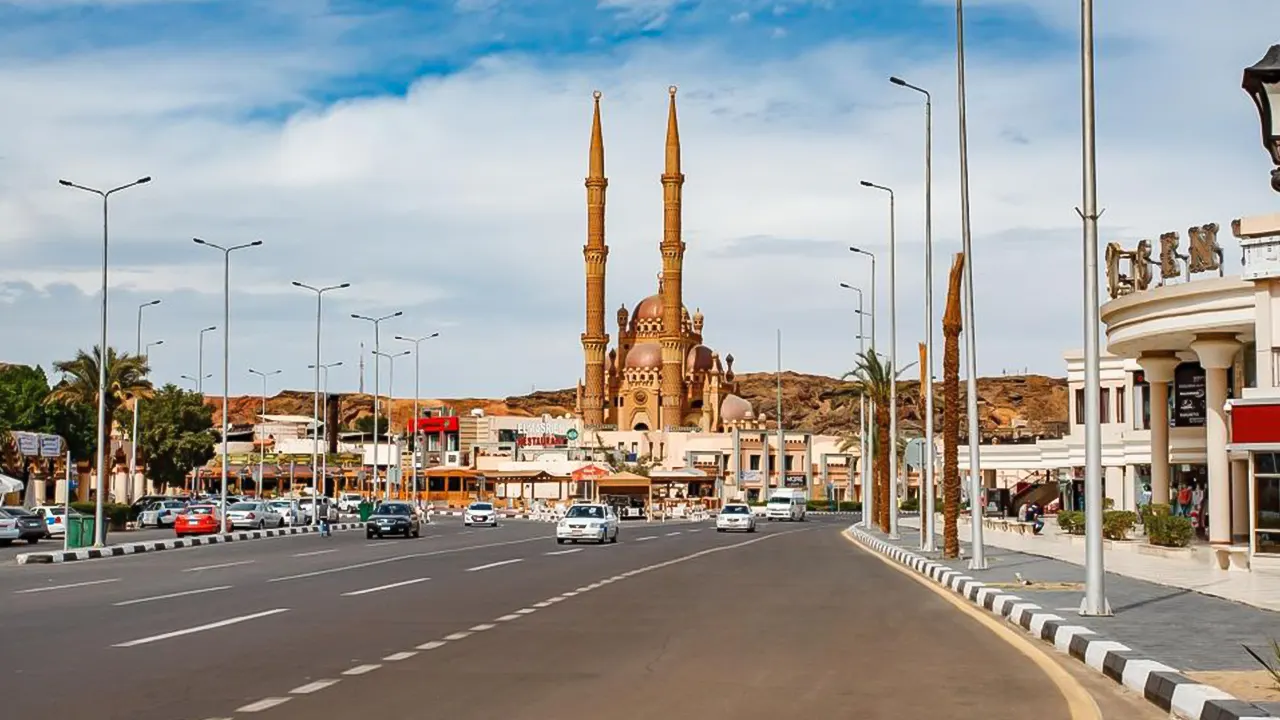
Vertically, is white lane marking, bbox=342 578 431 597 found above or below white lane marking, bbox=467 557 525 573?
above

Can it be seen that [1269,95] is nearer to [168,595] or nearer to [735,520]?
[168,595]

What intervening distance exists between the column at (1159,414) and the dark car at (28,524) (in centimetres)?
3472

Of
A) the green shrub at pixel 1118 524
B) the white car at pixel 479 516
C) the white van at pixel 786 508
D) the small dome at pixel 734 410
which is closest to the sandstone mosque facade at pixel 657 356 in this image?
the small dome at pixel 734 410

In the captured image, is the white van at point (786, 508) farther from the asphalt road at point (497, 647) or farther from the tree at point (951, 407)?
the asphalt road at point (497, 647)

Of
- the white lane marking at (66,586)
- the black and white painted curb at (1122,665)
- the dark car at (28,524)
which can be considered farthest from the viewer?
the dark car at (28,524)

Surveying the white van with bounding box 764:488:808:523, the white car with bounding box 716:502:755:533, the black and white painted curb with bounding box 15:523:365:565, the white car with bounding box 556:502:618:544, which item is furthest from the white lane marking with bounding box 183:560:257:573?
the white van with bounding box 764:488:808:523

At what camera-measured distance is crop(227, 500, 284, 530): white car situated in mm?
64562

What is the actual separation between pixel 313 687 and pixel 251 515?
54.8 metres

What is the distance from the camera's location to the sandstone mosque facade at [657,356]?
503ft

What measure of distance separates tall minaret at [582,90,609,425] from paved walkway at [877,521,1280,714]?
12400cm

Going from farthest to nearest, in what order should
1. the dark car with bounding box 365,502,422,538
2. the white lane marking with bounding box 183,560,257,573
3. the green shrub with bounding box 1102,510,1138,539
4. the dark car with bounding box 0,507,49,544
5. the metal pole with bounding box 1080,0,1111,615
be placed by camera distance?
the dark car with bounding box 365,502,422,538, the dark car with bounding box 0,507,49,544, the green shrub with bounding box 1102,510,1138,539, the white lane marking with bounding box 183,560,257,573, the metal pole with bounding box 1080,0,1111,615

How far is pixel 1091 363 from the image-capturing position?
1998cm

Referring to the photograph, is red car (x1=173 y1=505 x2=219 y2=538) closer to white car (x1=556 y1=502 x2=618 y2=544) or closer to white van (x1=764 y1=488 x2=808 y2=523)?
white car (x1=556 y1=502 x2=618 y2=544)

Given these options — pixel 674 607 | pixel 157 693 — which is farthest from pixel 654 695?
pixel 674 607
